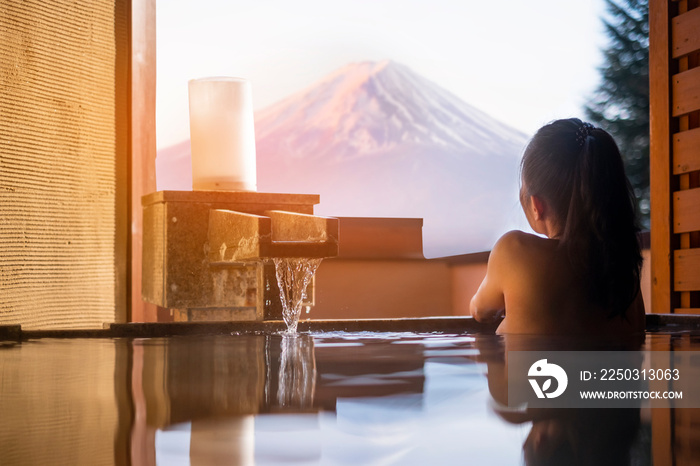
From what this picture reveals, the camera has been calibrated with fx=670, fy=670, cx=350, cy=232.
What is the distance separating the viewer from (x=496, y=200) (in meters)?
8.59

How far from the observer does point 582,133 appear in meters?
1.61

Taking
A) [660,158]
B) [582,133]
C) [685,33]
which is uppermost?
[685,33]

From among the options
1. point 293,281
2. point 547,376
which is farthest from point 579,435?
point 293,281

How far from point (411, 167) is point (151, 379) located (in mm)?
7254

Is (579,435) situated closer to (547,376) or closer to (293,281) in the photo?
(547,376)

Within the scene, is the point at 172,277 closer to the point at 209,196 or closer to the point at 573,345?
the point at 209,196

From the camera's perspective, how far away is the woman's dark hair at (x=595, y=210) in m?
1.51

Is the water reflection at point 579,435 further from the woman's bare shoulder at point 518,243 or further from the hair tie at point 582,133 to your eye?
the hair tie at point 582,133

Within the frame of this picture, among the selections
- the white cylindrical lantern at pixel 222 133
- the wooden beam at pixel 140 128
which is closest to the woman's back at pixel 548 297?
the white cylindrical lantern at pixel 222 133

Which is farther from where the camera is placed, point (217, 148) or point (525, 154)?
point (217, 148)

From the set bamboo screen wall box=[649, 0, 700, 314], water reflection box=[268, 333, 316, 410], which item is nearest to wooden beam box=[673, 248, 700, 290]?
bamboo screen wall box=[649, 0, 700, 314]

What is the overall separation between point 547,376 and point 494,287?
0.94 meters

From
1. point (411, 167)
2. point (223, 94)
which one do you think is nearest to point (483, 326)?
point (223, 94)

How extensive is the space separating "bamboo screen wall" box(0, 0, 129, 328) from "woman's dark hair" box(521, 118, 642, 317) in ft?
5.60
